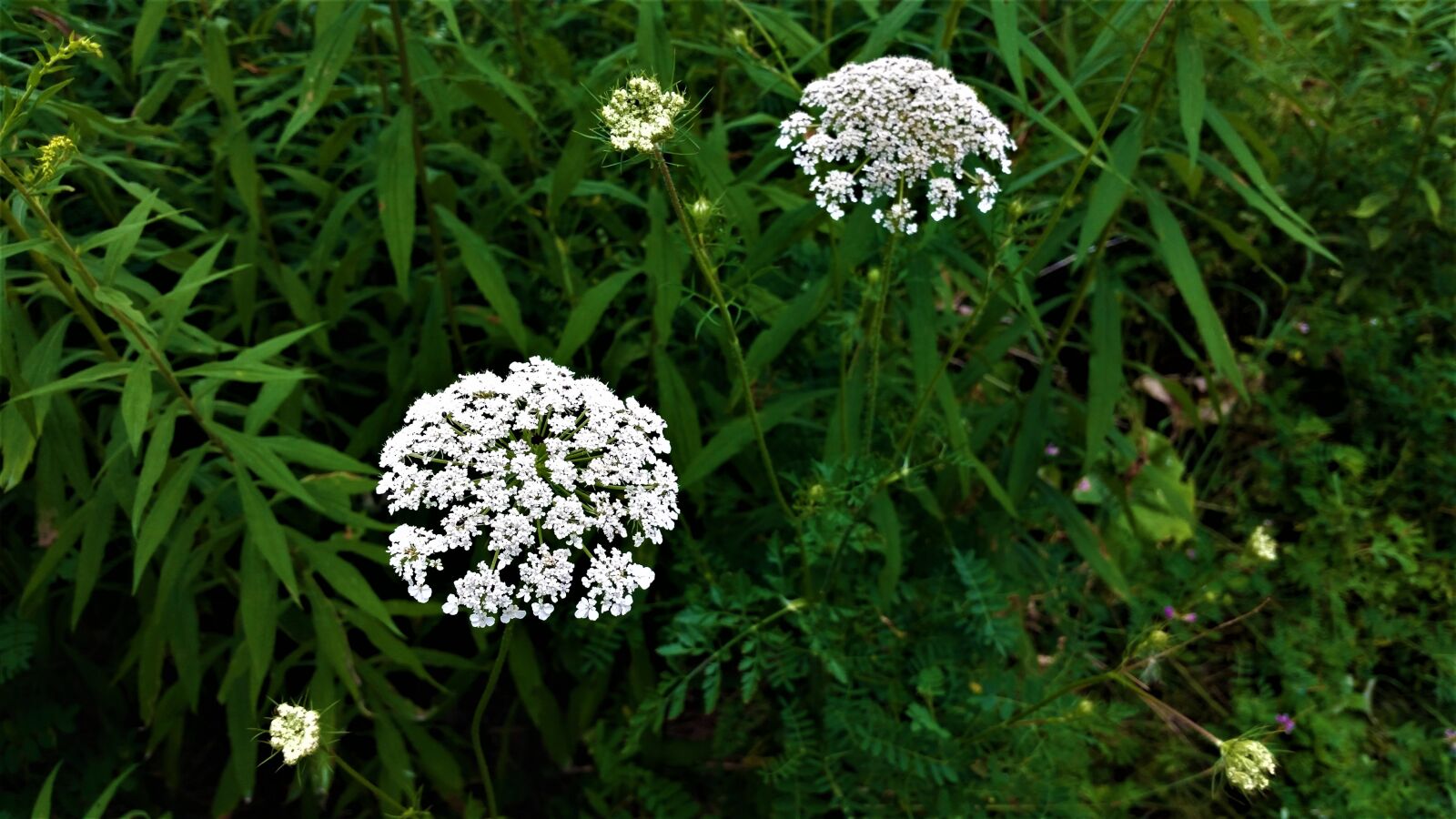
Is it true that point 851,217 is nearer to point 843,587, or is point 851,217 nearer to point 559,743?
point 843,587

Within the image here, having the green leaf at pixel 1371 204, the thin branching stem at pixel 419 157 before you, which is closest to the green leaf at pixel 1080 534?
the thin branching stem at pixel 419 157

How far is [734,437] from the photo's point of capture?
9.59ft

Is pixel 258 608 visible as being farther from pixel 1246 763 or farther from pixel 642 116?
pixel 1246 763

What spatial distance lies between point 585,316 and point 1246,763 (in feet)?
6.20

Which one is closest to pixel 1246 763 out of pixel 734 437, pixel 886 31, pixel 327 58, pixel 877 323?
pixel 877 323

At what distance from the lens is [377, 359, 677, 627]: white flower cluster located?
1.70 m

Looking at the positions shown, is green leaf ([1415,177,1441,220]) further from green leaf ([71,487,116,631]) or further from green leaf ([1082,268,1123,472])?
green leaf ([71,487,116,631])

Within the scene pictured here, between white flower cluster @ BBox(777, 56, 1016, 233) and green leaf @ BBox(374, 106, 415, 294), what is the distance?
1033 mm

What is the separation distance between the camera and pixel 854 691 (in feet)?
9.78

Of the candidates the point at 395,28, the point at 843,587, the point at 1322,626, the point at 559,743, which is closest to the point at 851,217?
the point at 843,587

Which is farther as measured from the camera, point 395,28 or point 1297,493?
point 1297,493

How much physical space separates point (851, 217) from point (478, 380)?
122cm

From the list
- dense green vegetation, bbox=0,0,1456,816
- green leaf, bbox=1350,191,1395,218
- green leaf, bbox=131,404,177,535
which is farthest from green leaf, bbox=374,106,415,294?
green leaf, bbox=1350,191,1395,218

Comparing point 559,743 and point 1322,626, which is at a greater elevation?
point 559,743
